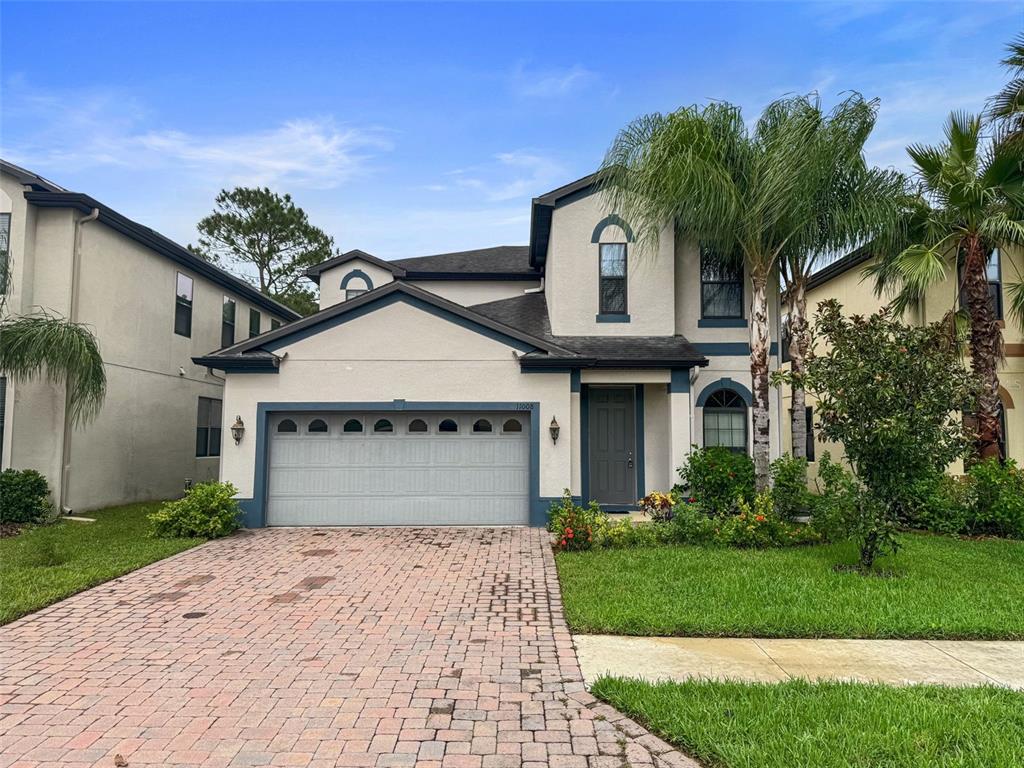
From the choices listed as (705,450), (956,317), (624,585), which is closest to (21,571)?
(624,585)

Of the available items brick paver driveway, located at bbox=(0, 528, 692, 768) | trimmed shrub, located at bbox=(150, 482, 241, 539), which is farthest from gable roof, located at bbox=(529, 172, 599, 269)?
trimmed shrub, located at bbox=(150, 482, 241, 539)

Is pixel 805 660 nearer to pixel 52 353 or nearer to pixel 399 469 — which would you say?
pixel 399 469

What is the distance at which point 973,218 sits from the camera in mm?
11477

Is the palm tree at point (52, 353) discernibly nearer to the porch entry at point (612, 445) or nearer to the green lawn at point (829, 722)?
the porch entry at point (612, 445)

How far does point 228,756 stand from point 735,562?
21.7 feet

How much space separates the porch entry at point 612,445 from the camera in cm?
1247

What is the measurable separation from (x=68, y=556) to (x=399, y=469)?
16.9 ft

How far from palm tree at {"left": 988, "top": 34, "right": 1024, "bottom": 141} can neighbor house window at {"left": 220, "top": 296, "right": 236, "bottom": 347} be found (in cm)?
1986

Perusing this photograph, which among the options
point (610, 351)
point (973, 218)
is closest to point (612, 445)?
point (610, 351)

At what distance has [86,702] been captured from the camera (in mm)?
4043

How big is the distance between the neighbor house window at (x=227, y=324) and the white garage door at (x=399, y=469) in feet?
26.5

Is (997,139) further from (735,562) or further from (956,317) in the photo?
(735,562)

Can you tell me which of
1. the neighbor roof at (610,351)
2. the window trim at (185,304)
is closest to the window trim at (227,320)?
the window trim at (185,304)

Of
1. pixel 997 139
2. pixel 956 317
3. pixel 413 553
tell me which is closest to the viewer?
pixel 413 553
